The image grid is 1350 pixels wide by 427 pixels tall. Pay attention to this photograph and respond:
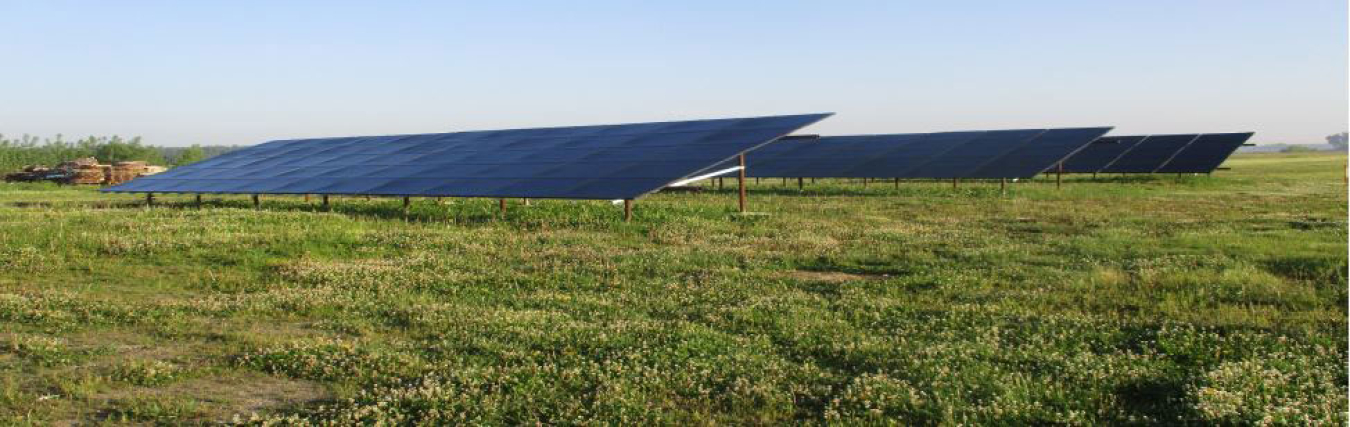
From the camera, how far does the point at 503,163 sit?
29234 millimetres

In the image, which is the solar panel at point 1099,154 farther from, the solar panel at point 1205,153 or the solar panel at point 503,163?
the solar panel at point 503,163

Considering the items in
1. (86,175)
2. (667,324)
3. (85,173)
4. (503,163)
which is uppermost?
(503,163)

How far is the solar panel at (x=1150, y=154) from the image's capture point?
51562mm

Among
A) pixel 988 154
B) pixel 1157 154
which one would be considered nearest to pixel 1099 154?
pixel 1157 154

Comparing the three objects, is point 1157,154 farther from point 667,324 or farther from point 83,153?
point 83,153

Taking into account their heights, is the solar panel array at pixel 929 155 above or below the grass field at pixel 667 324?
above

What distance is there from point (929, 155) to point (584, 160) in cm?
2290

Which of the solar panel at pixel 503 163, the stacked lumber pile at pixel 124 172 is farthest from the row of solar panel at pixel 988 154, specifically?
the stacked lumber pile at pixel 124 172

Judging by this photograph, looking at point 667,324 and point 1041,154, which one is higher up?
point 1041,154

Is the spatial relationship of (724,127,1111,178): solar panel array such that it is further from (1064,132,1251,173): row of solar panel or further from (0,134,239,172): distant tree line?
(0,134,239,172): distant tree line


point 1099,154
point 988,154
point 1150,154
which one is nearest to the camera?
point 988,154

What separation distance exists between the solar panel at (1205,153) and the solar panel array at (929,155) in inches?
299

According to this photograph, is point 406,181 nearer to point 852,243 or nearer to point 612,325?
point 852,243

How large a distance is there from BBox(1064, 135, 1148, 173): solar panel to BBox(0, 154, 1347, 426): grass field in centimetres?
3147
